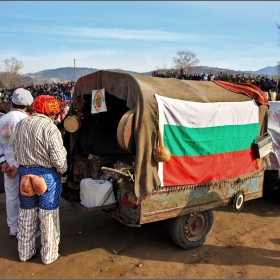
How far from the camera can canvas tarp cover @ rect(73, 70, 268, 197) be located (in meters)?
3.46

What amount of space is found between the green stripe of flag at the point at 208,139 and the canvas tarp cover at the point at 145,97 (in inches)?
11.7

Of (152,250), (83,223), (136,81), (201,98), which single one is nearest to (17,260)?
(83,223)

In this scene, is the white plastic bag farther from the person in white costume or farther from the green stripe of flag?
the person in white costume

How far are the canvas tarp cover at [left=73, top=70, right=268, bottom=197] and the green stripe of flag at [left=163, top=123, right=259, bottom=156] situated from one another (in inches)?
11.7

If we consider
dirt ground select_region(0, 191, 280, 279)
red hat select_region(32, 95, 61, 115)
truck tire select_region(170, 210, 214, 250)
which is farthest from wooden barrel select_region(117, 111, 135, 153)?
dirt ground select_region(0, 191, 280, 279)

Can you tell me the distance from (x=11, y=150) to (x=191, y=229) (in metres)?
2.82

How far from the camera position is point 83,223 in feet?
16.7

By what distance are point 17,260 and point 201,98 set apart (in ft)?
10.6

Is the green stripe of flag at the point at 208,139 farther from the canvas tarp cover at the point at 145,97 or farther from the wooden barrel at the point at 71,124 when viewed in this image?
the wooden barrel at the point at 71,124

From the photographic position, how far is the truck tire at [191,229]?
4.02 metres

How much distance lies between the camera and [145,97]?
3.52 meters

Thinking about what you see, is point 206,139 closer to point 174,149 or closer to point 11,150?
point 174,149

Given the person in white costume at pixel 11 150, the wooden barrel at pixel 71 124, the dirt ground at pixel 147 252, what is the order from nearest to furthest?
the dirt ground at pixel 147 252 → the person in white costume at pixel 11 150 → the wooden barrel at pixel 71 124

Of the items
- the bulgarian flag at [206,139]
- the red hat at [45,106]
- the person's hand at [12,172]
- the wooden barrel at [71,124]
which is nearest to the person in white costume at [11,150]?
the person's hand at [12,172]
